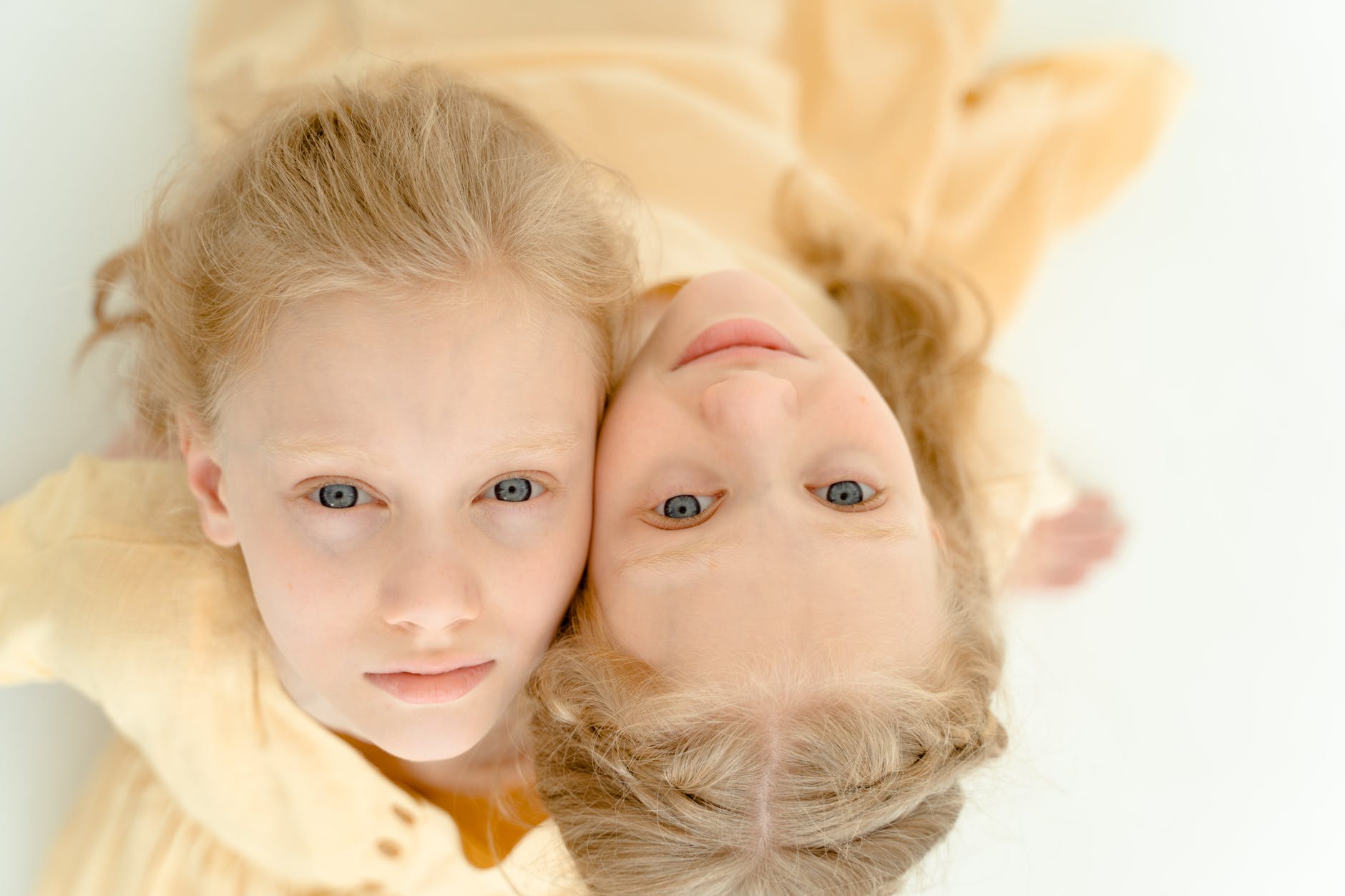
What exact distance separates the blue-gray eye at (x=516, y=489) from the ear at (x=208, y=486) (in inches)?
8.1

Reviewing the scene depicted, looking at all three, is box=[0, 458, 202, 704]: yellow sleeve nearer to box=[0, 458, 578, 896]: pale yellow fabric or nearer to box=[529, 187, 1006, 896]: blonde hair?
box=[0, 458, 578, 896]: pale yellow fabric

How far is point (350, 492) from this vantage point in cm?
75

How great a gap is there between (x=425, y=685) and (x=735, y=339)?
1.09 ft

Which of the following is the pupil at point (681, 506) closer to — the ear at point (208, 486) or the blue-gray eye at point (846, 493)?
the blue-gray eye at point (846, 493)

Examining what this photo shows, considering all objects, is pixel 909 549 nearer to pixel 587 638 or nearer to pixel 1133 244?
pixel 587 638

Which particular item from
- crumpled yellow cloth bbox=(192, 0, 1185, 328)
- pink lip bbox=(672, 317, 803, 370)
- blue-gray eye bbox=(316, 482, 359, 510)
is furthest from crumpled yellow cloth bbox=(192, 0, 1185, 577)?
blue-gray eye bbox=(316, 482, 359, 510)

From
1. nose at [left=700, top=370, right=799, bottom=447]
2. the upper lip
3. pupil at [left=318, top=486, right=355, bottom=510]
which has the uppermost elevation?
nose at [left=700, top=370, right=799, bottom=447]

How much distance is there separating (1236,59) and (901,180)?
51cm

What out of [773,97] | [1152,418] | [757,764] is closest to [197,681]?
[757,764]

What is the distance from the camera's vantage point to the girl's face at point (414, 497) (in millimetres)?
726

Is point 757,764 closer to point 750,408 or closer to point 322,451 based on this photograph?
point 750,408

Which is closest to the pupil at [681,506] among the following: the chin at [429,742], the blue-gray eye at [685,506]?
the blue-gray eye at [685,506]

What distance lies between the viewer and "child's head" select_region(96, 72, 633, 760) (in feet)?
2.39

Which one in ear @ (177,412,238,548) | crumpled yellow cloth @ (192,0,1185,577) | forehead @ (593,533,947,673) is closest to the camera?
forehead @ (593,533,947,673)
